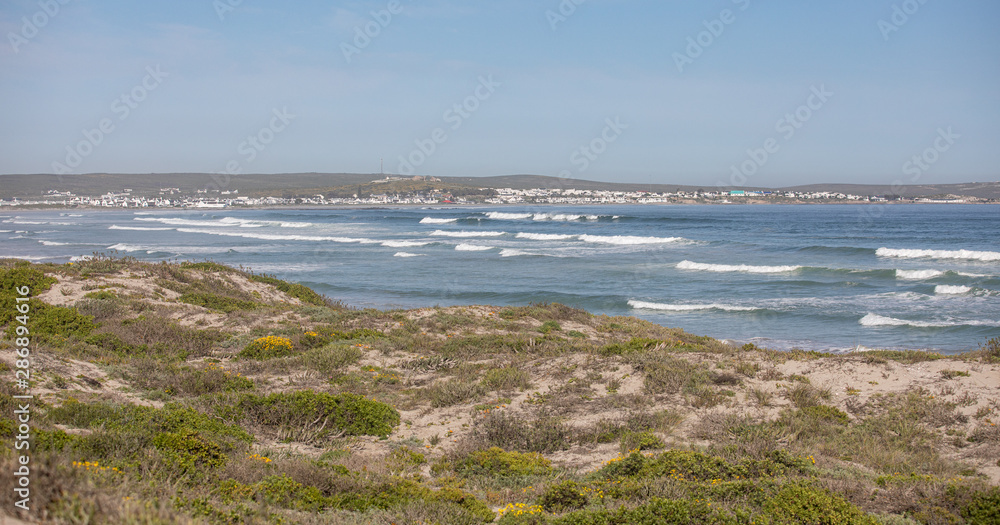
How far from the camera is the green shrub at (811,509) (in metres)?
4.60

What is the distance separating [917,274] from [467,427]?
3008 centimetres

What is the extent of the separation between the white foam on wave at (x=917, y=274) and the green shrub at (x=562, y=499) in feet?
99.6

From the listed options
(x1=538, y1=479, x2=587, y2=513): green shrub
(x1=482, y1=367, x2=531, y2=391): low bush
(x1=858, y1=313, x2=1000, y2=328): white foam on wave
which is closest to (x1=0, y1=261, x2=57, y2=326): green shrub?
(x1=482, y1=367, x2=531, y2=391): low bush

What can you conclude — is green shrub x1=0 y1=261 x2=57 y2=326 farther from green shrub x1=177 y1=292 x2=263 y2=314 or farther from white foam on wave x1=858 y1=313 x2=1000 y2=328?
white foam on wave x1=858 y1=313 x2=1000 y2=328

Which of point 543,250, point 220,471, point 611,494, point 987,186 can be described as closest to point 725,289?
point 543,250

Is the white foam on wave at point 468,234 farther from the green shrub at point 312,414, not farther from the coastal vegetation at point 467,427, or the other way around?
Result: the green shrub at point 312,414

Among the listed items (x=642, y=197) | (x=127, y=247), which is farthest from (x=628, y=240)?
(x=642, y=197)

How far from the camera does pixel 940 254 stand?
1506 inches

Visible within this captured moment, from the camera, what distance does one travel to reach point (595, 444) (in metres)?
7.46

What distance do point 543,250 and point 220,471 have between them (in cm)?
3957

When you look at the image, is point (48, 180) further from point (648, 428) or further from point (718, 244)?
point (648, 428)

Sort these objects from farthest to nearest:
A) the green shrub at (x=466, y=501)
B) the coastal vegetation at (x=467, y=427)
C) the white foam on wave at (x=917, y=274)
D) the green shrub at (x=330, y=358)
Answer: the white foam on wave at (x=917, y=274)
the green shrub at (x=330, y=358)
the green shrub at (x=466, y=501)
the coastal vegetation at (x=467, y=427)

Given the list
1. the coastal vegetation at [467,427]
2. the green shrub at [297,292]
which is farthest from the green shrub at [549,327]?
the green shrub at [297,292]

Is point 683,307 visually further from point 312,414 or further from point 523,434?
point 312,414
